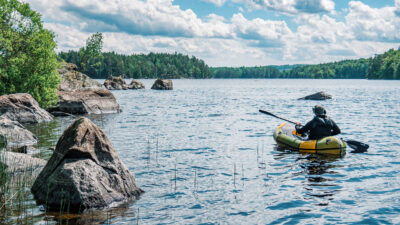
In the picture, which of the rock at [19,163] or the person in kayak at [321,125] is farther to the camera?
the person in kayak at [321,125]

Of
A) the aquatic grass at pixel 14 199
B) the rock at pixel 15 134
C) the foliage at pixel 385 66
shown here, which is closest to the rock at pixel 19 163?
the aquatic grass at pixel 14 199

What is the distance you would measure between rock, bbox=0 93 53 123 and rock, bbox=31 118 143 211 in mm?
13076

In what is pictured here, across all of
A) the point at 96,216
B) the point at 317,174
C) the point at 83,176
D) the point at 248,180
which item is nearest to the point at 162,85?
the point at 317,174

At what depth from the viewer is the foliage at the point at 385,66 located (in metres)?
120

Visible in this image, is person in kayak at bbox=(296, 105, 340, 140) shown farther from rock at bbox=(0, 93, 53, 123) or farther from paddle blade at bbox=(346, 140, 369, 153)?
rock at bbox=(0, 93, 53, 123)

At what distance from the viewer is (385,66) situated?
124 metres

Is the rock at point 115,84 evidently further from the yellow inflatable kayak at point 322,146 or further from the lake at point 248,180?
the yellow inflatable kayak at point 322,146

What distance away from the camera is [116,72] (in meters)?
155

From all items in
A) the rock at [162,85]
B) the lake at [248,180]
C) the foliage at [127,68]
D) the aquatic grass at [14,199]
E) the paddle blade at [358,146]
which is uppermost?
the foliage at [127,68]

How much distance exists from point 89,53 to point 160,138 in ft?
163

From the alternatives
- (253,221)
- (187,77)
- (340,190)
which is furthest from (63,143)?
(187,77)

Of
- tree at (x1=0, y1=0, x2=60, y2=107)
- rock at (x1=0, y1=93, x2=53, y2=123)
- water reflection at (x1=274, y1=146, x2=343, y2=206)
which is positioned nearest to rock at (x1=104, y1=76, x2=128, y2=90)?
tree at (x1=0, y1=0, x2=60, y2=107)

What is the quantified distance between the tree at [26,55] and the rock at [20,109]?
2.37 meters

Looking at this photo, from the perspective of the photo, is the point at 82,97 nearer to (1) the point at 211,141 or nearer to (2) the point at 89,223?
(1) the point at 211,141
